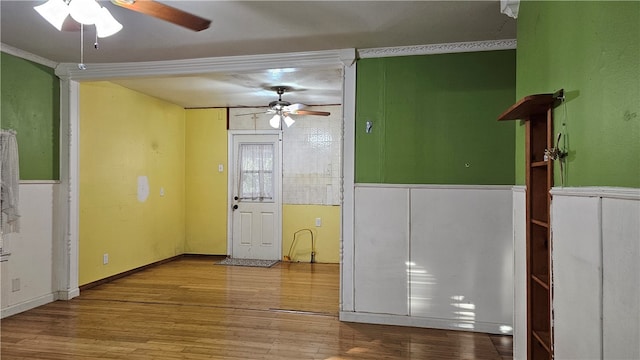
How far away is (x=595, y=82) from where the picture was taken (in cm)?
147

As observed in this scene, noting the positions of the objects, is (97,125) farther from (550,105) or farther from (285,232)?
(550,105)

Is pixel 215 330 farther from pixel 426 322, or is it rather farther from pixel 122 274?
pixel 122 274

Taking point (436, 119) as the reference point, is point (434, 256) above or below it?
below

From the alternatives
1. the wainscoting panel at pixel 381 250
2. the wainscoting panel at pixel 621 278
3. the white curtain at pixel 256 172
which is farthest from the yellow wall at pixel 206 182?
the wainscoting panel at pixel 621 278

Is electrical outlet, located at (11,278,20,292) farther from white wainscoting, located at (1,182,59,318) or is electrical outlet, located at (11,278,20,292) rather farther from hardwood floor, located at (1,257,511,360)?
hardwood floor, located at (1,257,511,360)

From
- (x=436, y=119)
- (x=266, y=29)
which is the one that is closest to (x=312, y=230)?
(x=436, y=119)

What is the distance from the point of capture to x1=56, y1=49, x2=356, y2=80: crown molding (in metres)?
3.72

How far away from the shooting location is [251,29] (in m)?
3.18

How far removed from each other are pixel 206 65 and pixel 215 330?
2530 mm

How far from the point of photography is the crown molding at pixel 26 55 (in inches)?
142

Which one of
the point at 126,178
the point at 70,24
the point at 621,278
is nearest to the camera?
the point at 621,278

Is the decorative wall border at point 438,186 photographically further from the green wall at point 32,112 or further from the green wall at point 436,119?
the green wall at point 32,112

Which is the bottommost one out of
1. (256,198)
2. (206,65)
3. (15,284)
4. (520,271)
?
(15,284)

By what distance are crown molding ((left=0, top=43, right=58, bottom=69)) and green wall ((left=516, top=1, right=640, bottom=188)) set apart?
4351mm
